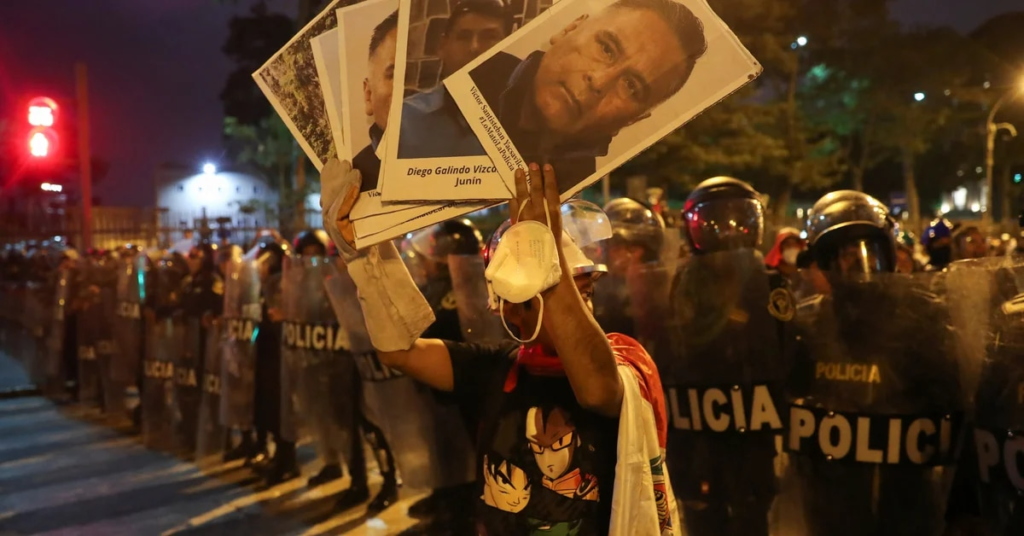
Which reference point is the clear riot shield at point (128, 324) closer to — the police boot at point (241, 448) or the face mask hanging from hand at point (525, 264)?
the police boot at point (241, 448)

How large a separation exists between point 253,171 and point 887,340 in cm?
2619

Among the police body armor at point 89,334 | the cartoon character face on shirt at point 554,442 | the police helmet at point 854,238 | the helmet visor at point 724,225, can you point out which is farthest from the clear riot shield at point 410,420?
the police body armor at point 89,334

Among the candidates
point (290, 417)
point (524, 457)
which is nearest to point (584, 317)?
point (524, 457)

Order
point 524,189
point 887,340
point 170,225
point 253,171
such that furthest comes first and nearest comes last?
point 253,171
point 170,225
point 887,340
point 524,189

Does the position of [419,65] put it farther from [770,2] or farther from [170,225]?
[770,2]

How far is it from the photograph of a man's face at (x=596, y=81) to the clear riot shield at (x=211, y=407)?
6.22 metres

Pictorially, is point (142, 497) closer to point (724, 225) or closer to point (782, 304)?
point (724, 225)

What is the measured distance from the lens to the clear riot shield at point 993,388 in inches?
105

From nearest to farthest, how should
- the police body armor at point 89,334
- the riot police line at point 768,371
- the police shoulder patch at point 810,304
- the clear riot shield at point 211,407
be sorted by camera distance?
the riot police line at point 768,371 < the police shoulder patch at point 810,304 < the clear riot shield at point 211,407 < the police body armor at point 89,334

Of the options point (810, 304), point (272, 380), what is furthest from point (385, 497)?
point (810, 304)

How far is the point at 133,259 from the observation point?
30.8ft

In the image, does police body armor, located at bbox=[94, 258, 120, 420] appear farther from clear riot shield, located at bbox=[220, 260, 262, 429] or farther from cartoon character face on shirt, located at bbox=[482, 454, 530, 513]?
cartoon character face on shirt, located at bbox=[482, 454, 530, 513]

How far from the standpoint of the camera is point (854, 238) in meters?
4.09

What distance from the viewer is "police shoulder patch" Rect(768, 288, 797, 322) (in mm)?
3689
